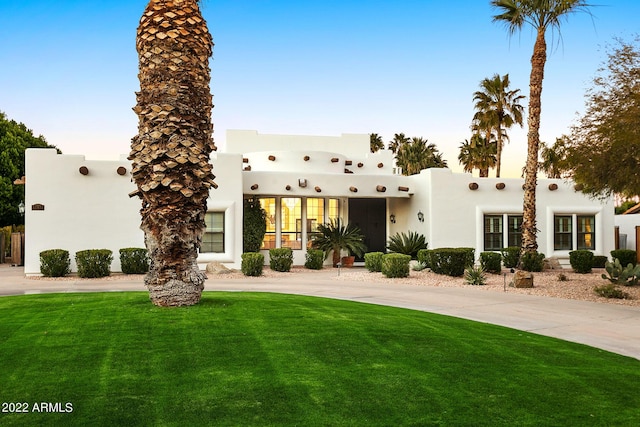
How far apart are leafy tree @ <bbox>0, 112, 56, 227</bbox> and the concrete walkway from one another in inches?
705

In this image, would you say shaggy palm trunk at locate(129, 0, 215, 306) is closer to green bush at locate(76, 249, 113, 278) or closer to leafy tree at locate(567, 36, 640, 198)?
leafy tree at locate(567, 36, 640, 198)

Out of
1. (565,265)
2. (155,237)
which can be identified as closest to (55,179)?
(155,237)

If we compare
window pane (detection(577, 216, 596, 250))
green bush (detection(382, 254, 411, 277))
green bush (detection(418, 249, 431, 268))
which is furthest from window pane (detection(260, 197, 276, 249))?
window pane (detection(577, 216, 596, 250))

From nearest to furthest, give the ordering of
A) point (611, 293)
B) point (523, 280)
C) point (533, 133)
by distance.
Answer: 1. point (611, 293)
2. point (523, 280)
3. point (533, 133)

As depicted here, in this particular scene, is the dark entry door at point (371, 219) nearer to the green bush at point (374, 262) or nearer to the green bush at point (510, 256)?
the green bush at point (374, 262)

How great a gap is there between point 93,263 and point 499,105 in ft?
95.4

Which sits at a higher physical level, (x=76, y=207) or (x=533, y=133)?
(x=533, y=133)

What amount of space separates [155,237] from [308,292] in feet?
23.2

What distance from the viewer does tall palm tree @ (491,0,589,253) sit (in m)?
19.7

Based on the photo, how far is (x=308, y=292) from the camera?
1580 centimetres

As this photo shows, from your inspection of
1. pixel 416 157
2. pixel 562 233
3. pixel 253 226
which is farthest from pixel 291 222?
pixel 416 157

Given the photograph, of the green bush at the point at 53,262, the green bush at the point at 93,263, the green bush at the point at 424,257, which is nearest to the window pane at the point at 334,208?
the green bush at the point at 424,257

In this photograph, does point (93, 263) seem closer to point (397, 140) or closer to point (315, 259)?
point (315, 259)

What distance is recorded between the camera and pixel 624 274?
16953 mm
